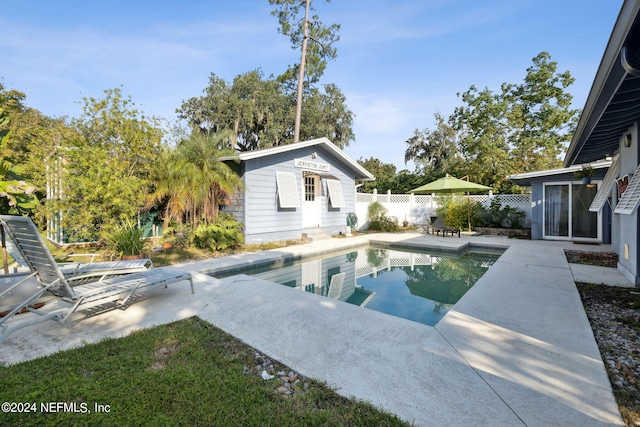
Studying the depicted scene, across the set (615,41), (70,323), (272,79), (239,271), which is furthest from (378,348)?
(272,79)

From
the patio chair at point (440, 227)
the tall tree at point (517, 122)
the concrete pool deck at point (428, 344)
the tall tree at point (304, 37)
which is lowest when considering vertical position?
the concrete pool deck at point (428, 344)

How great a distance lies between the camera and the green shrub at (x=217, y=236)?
28.0ft

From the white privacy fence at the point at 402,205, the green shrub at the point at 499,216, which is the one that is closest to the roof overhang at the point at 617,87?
the green shrub at the point at 499,216

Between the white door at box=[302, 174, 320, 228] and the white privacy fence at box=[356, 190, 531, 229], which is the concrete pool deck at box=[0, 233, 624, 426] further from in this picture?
the white privacy fence at box=[356, 190, 531, 229]

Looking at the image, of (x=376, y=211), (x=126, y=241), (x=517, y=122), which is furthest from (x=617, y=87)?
(x=517, y=122)

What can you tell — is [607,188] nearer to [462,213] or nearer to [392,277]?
[392,277]

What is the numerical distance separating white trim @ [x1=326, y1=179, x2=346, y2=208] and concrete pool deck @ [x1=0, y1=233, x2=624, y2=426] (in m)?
7.85

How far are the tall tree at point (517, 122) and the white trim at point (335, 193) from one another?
1132 cm

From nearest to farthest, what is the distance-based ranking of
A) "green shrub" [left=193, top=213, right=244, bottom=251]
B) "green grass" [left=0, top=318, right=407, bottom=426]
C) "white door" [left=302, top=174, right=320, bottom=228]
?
"green grass" [left=0, top=318, right=407, bottom=426], "green shrub" [left=193, top=213, right=244, bottom=251], "white door" [left=302, top=174, right=320, bottom=228]

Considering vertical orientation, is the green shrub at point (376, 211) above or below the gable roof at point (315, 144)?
below

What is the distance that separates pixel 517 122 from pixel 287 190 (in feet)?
60.0

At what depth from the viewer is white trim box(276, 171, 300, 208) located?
10.6m

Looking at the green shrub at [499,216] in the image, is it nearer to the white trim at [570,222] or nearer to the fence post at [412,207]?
the white trim at [570,222]

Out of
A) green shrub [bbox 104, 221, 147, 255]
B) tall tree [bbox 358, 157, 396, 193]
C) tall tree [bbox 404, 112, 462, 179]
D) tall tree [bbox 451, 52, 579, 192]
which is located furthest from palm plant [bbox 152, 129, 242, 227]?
tall tree [bbox 404, 112, 462, 179]
